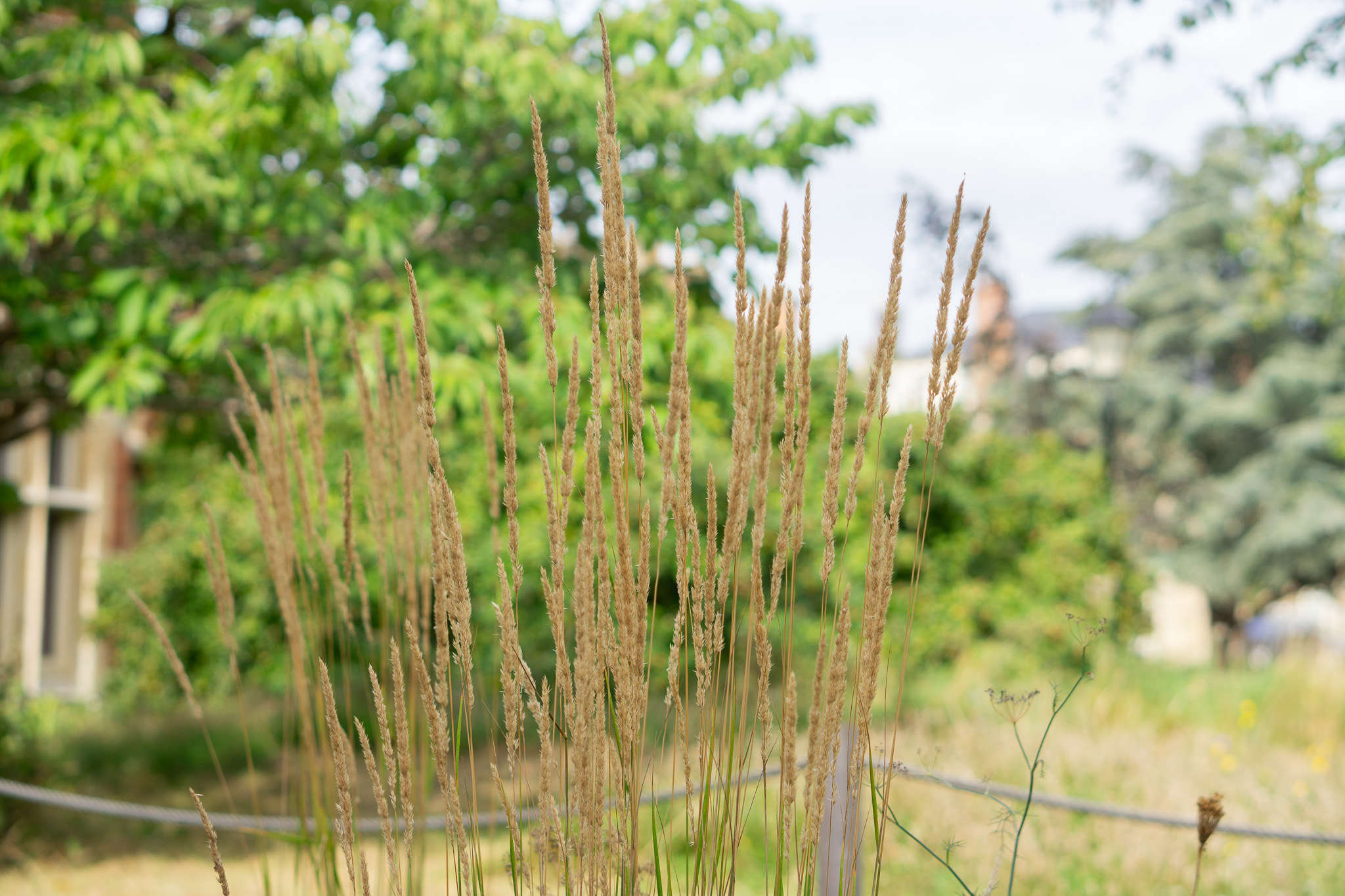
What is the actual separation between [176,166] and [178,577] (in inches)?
245

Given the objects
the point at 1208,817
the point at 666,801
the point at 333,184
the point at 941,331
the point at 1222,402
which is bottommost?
the point at 666,801

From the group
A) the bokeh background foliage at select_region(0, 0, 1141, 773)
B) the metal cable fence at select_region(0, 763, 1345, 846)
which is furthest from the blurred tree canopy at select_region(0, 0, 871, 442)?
the metal cable fence at select_region(0, 763, 1345, 846)

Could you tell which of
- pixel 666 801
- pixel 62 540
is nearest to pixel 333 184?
pixel 666 801

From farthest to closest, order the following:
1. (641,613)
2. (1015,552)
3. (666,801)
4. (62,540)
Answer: (62,540) → (1015,552) → (666,801) → (641,613)

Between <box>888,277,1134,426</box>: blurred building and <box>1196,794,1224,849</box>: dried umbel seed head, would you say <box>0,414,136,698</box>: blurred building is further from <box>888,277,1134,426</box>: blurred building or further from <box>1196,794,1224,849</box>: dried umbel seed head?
<box>1196,794,1224,849</box>: dried umbel seed head

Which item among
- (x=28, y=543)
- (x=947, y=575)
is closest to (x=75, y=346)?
(x=28, y=543)

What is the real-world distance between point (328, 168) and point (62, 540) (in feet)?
27.5

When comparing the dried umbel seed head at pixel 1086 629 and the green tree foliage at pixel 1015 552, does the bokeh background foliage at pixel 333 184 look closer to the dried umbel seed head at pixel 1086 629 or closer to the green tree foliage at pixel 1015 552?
the dried umbel seed head at pixel 1086 629

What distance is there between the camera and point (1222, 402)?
22125mm

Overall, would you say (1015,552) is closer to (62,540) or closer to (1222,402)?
(62,540)

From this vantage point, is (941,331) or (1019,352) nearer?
(941,331)

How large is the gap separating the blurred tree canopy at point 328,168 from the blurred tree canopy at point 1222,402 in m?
18.2

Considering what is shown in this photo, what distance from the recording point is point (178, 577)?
8.88 m

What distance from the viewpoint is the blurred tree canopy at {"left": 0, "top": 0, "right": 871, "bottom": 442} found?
12.1 feet
